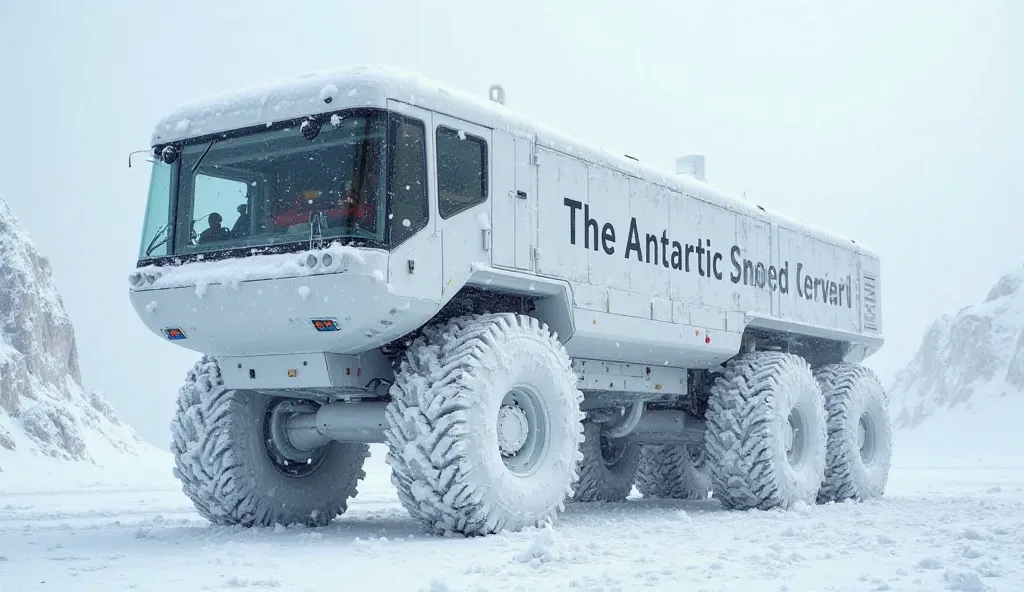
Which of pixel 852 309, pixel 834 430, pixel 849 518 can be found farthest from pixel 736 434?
pixel 852 309

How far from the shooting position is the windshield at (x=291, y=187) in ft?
24.9

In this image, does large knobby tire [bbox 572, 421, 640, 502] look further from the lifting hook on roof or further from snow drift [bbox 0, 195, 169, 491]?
snow drift [bbox 0, 195, 169, 491]

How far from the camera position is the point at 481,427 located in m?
7.82

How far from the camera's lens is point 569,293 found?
30.4 ft

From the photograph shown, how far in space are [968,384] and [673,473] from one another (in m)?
42.6

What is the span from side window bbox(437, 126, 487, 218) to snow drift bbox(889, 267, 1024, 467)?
1481 inches

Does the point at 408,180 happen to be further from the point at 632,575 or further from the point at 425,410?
the point at 632,575

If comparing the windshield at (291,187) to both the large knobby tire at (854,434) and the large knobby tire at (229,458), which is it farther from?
the large knobby tire at (854,434)

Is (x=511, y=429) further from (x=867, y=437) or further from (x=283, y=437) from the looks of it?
(x=867, y=437)

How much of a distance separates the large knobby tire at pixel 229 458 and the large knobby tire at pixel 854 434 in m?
7.20

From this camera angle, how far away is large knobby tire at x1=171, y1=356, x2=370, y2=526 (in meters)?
8.90

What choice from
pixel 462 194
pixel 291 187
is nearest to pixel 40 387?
pixel 291 187

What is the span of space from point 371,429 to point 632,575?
3.22 m

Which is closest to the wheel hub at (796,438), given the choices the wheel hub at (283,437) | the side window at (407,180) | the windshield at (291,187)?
the wheel hub at (283,437)
